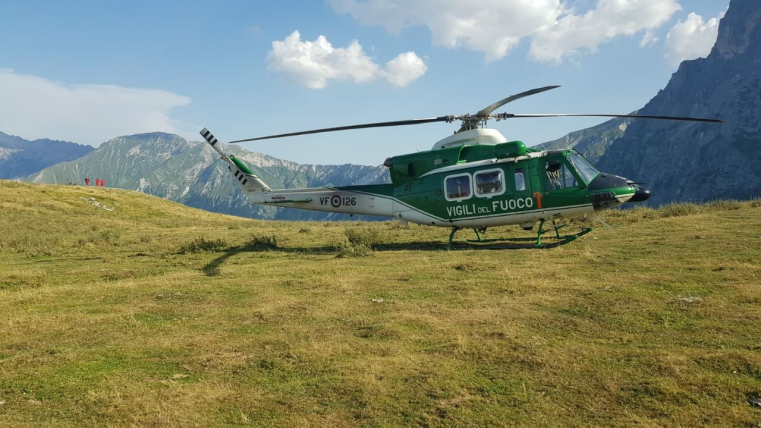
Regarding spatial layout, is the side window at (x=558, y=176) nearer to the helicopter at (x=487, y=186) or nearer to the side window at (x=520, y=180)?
the helicopter at (x=487, y=186)

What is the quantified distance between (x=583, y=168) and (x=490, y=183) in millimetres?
3237

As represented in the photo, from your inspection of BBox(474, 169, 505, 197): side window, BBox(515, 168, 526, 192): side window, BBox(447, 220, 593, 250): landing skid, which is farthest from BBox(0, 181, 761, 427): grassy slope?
BBox(474, 169, 505, 197): side window

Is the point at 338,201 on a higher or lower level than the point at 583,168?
lower

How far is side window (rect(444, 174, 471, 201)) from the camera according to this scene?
59.4 ft

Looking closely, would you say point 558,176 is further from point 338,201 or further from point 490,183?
point 338,201

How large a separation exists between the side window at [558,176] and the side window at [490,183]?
1.62 meters

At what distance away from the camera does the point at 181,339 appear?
7.54 m

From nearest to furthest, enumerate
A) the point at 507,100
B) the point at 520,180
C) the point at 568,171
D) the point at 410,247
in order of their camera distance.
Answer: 1. the point at 507,100
2. the point at 568,171
3. the point at 520,180
4. the point at 410,247

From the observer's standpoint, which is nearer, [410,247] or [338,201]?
[410,247]

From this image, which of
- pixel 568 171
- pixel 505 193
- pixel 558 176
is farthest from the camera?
pixel 505 193

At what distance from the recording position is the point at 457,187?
18312 mm

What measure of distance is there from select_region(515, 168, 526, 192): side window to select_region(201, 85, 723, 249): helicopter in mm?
35

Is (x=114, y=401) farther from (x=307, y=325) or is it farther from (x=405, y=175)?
(x=405, y=175)

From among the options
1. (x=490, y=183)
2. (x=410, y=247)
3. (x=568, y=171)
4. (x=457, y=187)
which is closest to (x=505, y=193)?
(x=490, y=183)
